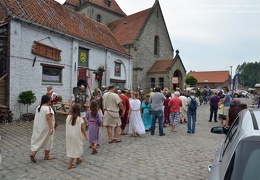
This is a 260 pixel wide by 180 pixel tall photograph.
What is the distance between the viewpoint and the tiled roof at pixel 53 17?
10617 mm

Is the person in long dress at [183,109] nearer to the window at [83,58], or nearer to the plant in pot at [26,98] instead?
the window at [83,58]

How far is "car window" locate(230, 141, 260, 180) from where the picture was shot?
60.6 inches

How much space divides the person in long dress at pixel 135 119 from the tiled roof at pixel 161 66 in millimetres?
18489

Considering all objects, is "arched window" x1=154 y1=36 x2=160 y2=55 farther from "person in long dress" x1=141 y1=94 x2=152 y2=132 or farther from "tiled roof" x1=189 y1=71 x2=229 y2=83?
"tiled roof" x1=189 y1=71 x2=229 y2=83

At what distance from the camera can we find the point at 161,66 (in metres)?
27.2

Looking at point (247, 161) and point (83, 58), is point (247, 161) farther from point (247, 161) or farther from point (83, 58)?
point (83, 58)

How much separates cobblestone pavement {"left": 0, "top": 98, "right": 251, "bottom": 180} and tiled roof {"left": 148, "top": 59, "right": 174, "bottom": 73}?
1924 cm

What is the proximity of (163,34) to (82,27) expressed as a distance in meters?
17.2

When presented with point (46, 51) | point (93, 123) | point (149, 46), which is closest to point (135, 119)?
point (93, 123)

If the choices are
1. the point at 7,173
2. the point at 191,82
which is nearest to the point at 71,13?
the point at 7,173

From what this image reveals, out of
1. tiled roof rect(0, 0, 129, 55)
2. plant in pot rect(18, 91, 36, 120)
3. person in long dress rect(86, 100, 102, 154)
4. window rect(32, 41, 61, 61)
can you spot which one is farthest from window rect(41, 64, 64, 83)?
person in long dress rect(86, 100, 102, 154)

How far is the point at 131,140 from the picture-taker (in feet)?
23.5

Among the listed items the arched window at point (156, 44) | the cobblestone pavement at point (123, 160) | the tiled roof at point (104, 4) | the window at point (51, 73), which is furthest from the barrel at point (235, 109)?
the tiled roof at point (104, 4)

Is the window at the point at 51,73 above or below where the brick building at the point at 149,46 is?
below
